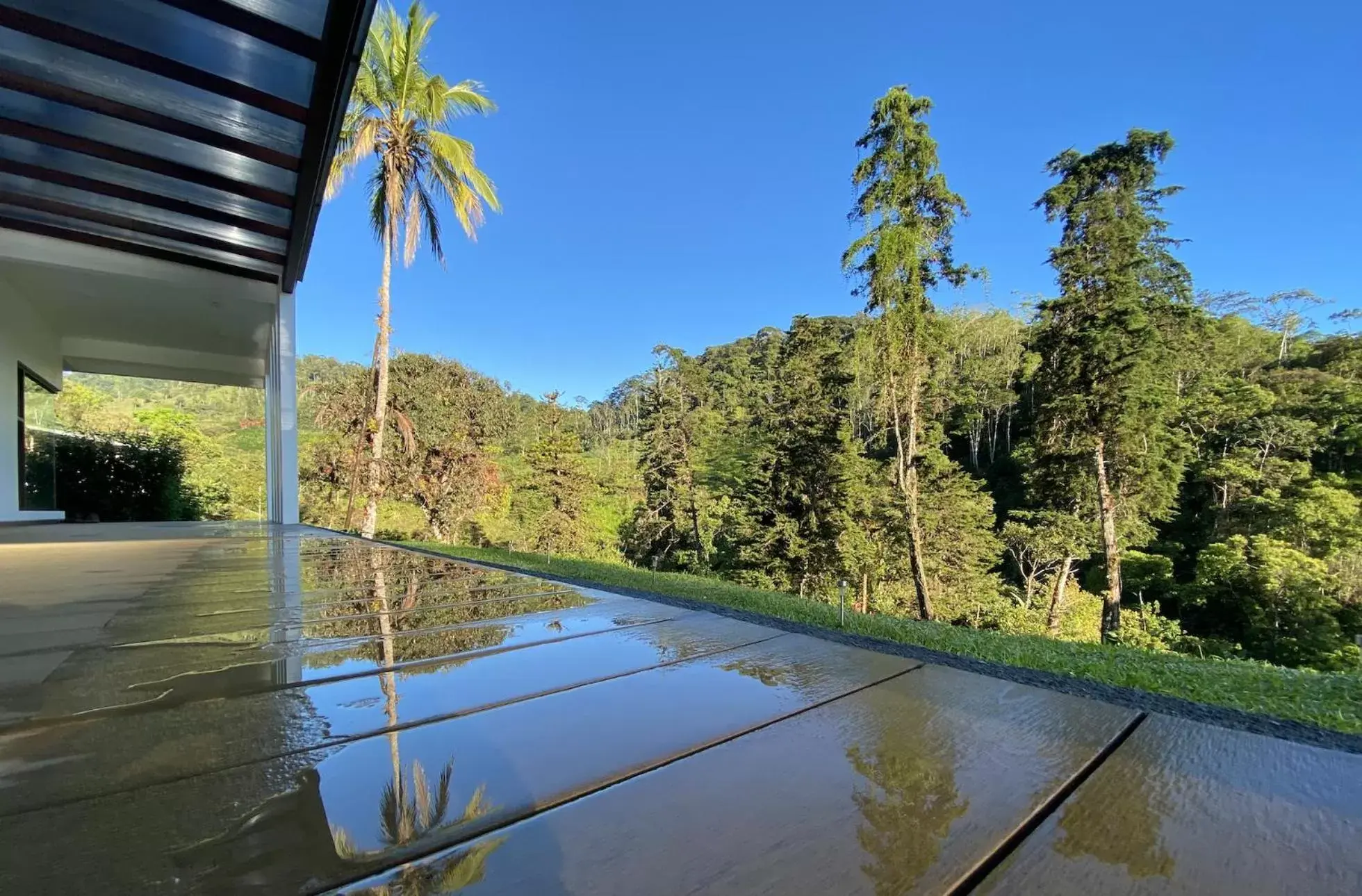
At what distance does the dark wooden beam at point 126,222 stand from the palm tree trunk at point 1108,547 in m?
14.1

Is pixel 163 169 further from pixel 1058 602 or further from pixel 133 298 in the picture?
pixel 1058 602

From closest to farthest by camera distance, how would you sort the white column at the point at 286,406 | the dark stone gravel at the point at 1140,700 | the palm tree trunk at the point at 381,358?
the dark stone gravel at the point at 1140,700 → the white column at the point at 286,406 → the palm tree trunk at the point at 381,358

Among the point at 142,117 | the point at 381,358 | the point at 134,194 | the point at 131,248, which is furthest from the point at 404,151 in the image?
the point at 142,117

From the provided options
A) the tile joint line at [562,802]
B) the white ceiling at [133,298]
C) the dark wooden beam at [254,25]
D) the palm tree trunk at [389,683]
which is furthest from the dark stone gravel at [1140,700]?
the white ceiling at [133,298]

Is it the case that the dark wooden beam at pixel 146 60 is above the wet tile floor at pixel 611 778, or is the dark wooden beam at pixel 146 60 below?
above

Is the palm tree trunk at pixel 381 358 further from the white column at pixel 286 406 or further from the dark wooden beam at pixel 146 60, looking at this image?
the dark wooden beam at pixel 146 60

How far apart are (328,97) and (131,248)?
12.1 feet

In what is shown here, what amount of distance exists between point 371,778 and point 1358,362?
28.5 meters

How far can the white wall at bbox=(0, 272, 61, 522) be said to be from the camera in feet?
21.1

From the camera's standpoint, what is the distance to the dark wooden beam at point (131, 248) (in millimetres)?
4668

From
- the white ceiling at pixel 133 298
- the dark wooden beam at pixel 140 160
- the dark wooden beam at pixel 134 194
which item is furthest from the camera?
the white ceiling at pixel 133 298

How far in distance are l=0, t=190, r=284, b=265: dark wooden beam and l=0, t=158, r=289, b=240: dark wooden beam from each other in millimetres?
369

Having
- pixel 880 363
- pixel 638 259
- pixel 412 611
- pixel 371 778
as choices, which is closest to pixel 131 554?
pixel 412 611

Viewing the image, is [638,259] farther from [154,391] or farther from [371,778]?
[371,778]
